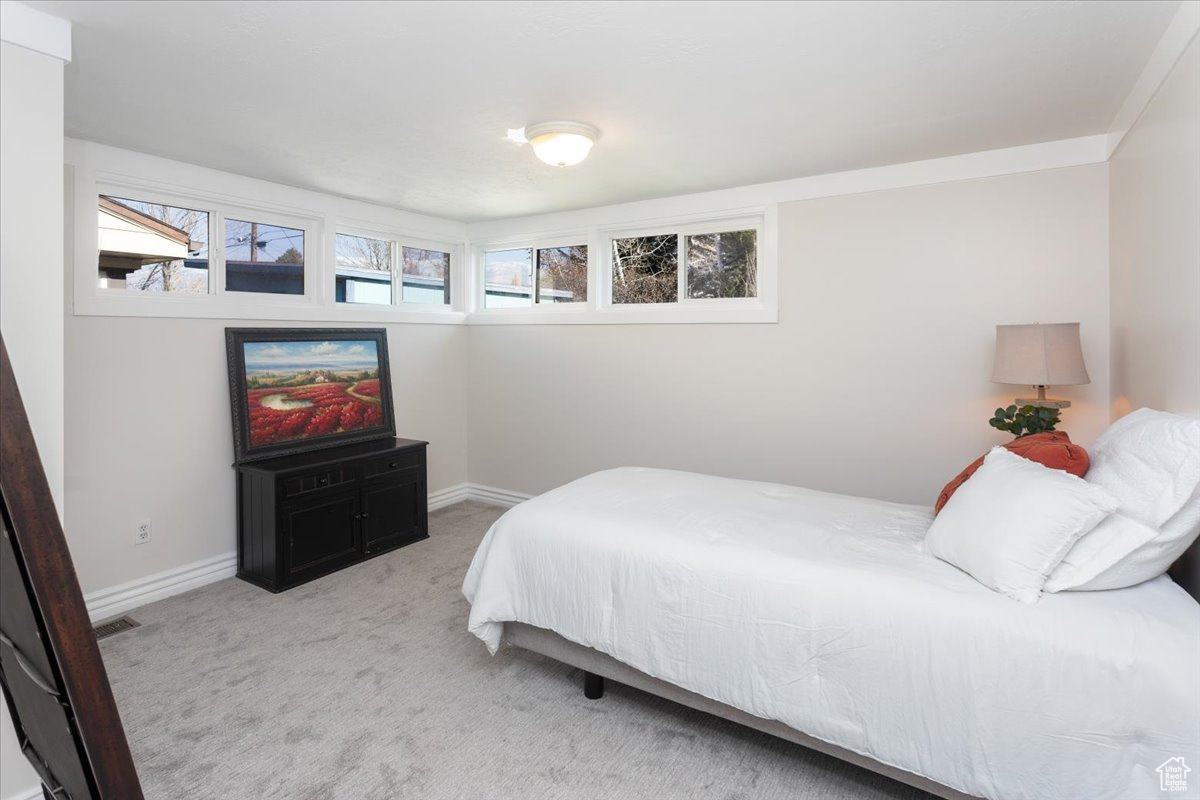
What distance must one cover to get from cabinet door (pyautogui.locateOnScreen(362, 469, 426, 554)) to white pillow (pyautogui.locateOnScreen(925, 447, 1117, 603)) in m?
3.29

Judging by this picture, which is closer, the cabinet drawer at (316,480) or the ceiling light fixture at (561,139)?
the ceiling light fixture at (561,139)

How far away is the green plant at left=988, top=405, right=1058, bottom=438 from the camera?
2893 mm

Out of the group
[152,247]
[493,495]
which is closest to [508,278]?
[493,495]

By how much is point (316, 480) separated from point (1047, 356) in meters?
3.84

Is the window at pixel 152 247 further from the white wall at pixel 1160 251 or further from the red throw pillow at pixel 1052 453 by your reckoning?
the white wall at pixel 1160 251

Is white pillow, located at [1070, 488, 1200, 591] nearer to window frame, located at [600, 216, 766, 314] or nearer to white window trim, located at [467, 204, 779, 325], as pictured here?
white window trim, located at [467, 204, 779, 325]

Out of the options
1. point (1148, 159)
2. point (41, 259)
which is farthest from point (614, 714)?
point (1148, 159)

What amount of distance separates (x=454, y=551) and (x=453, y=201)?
2.47 m

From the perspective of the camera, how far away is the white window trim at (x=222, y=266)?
3238 millimetres

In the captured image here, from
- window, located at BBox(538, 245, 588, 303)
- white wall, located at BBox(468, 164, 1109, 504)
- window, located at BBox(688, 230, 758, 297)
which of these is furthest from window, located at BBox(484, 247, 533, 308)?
window, located at BBox(688, 230, 758, 297)

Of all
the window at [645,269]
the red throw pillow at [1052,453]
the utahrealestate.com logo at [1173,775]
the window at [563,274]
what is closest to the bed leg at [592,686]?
the red throw pillow at [1052,453]

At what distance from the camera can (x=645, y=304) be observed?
472cm

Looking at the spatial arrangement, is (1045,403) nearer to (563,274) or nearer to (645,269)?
(645,269)

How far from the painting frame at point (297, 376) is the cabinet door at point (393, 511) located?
0.47m
